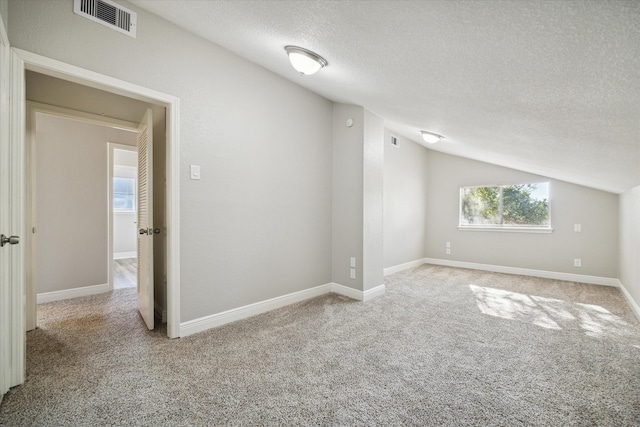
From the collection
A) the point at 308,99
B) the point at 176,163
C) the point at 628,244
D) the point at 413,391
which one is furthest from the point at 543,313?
the point at 176,163

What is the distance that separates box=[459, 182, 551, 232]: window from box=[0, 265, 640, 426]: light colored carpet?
194 cm

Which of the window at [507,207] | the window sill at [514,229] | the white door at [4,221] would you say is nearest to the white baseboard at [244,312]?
the white door at [4,221]

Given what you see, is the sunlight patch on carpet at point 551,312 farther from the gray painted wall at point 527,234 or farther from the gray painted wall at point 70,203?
the gray painted wall at point 70,203

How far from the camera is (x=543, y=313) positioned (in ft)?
9.70

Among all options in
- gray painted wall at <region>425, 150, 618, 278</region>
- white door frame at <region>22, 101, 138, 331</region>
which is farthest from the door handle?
gray painted wall at <region>425, 150, 618, 278</region>

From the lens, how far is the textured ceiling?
103cm

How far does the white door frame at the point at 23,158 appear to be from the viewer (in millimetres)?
1661

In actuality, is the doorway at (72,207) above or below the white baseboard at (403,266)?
above

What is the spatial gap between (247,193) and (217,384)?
1668mm

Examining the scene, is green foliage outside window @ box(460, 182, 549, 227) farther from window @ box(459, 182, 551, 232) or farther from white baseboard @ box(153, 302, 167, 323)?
white baseboard @ box(153, 302, 167, 323)

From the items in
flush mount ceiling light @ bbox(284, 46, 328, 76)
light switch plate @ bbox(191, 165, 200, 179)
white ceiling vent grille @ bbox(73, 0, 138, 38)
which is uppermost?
white ceiling vent grille @ bbox(73, 0, 138, 38)

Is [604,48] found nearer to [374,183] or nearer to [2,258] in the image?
[374,183]

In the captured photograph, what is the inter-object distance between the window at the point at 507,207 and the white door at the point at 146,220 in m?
5.15

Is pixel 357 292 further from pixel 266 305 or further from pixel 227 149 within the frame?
pixel 227 149
